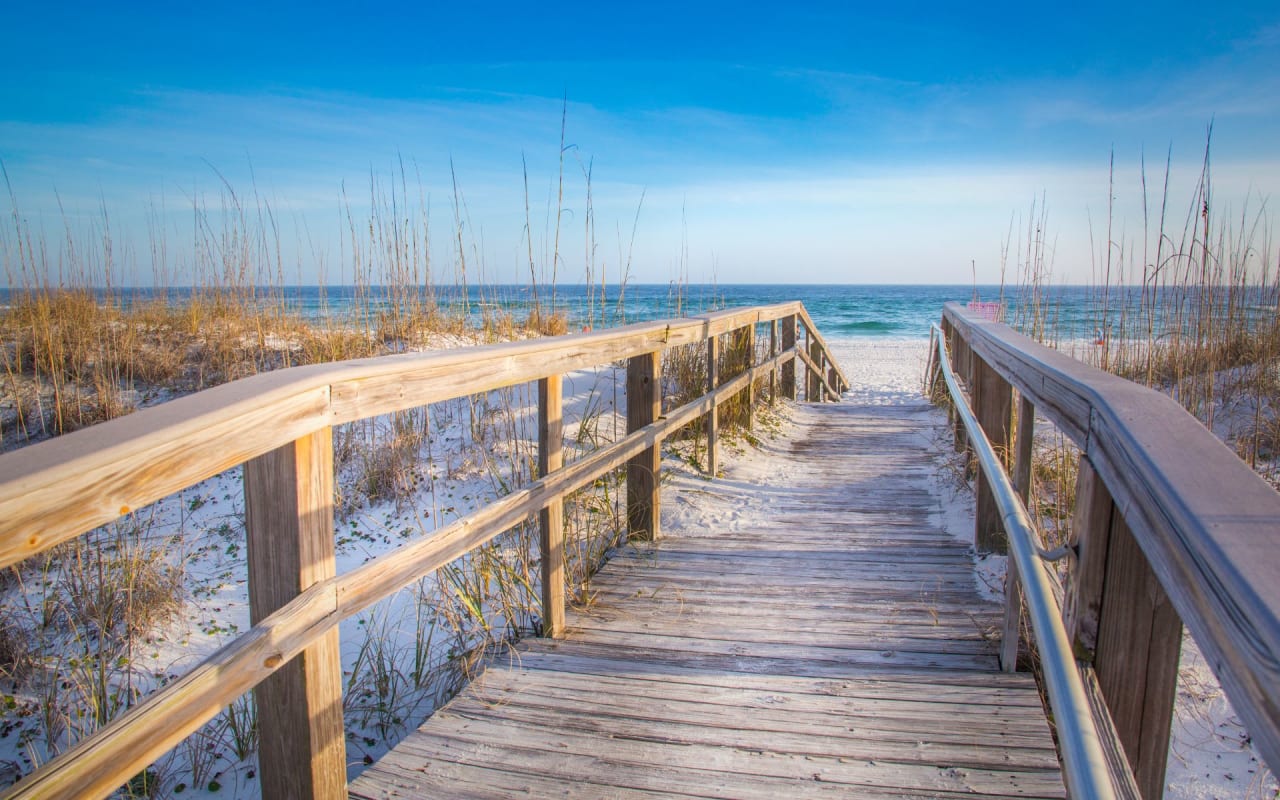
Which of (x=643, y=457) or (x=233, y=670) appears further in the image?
(x=643, y=457)

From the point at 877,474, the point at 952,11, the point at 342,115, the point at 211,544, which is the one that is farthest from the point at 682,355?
the point at 342,115

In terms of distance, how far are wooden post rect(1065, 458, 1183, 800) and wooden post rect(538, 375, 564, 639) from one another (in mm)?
1524

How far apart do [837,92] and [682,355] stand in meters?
11.9

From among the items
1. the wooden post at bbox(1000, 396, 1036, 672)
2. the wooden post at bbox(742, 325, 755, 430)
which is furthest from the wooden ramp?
the wooden post at bbox(742, 325, 755, 430)

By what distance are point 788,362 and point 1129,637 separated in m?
6.50

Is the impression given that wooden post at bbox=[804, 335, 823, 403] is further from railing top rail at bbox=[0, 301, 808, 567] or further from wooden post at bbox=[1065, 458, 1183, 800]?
wooden post at bbox=[1065, 458, 1183, 800]

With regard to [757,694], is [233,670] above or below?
above

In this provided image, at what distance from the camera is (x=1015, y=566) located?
1.91m

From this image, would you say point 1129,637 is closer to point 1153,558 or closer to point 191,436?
point 1153,558

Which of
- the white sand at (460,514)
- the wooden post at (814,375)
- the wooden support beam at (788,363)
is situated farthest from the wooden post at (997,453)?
the wooden post at (814,375)

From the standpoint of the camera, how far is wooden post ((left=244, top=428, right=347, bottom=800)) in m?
1.24

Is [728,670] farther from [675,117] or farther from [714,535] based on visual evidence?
[675,117]

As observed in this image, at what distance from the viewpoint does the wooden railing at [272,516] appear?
771 millimetres

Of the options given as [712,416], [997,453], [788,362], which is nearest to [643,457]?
[712,416]
